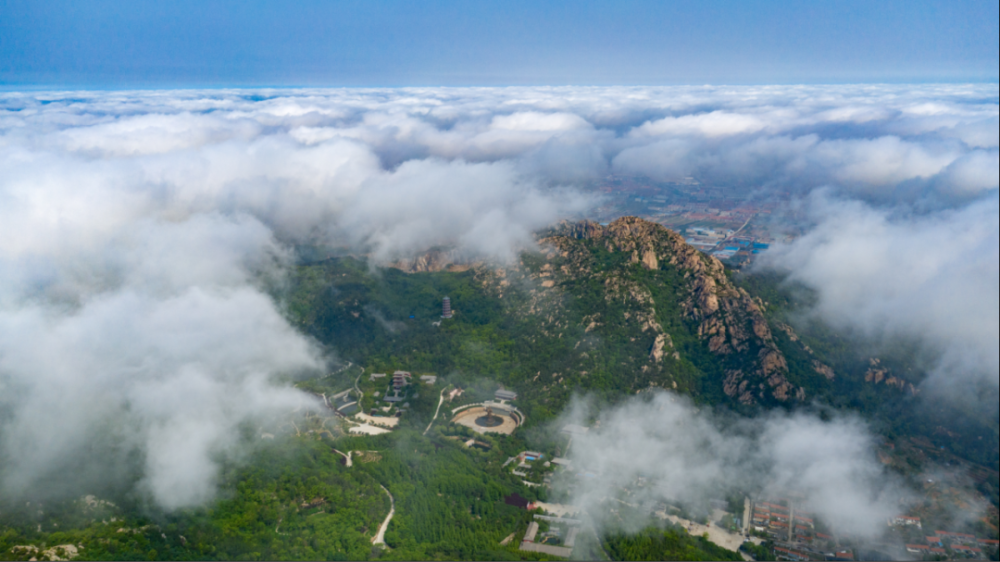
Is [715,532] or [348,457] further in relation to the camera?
[348,457]

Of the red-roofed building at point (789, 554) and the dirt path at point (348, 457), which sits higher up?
the red-roofed building at point (789, 554)

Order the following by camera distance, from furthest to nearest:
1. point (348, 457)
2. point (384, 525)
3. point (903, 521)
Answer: point (348, 457), point (384, 525), point (903, 521)

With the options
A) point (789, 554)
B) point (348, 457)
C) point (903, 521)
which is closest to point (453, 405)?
point (348, 457)

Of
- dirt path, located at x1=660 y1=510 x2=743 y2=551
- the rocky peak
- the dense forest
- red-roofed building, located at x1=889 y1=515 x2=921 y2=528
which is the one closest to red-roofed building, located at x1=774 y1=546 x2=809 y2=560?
dirt path, located at x1=660 y1=510 x2=743 y2=551

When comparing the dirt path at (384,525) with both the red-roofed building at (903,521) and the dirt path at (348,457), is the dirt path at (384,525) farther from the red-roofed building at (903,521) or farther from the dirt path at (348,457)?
the red-roofed building at (903,521)

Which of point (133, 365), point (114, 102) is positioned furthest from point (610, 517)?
point (114, 102)

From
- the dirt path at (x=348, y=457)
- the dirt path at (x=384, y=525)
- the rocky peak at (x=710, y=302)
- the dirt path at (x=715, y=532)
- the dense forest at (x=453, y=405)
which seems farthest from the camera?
the rocky peak at (x=710, y=302)

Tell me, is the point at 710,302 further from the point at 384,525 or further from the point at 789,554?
the point at 384,525

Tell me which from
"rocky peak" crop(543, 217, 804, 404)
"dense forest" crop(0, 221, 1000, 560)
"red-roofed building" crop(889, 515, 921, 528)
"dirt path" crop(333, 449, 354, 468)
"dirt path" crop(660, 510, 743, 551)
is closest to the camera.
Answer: "red-roofed building" crop(889, 515, 921, 528)

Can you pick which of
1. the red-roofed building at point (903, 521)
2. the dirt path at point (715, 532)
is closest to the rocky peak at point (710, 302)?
the red-roofed building at point (903, 521)

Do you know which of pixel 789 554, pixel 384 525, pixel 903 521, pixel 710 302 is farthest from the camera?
pixel 710 302

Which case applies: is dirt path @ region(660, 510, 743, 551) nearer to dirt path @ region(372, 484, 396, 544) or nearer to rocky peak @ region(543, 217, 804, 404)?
rocky peak @ region(543, 217, 804, 404)
